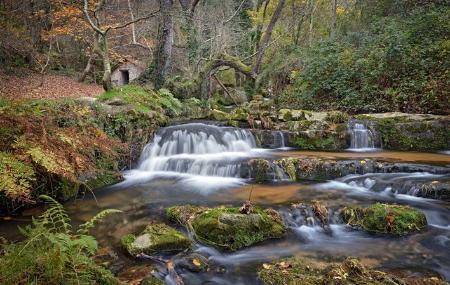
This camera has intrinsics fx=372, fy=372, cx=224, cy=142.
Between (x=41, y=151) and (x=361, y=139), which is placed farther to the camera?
(x=361, y=139)

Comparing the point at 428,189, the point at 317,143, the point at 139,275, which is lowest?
the point at 139,275

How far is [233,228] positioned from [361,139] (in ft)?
23.7

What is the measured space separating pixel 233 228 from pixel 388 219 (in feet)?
7.91

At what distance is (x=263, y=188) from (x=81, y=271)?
16.8ft

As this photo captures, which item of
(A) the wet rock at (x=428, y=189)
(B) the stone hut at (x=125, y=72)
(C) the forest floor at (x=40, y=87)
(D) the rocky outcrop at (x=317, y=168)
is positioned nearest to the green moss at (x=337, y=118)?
(D) the rocky outcrop at (x=317, y=168)

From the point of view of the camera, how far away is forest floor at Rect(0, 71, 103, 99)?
41.9 ft

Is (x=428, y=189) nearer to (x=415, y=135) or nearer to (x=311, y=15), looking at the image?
(x=415, y=135)

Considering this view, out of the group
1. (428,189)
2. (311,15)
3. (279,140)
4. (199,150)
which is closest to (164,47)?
(199,150)

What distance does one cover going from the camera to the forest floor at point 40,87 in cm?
1278

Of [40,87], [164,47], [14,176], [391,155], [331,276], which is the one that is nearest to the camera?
[331,276]

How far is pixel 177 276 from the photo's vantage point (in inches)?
174

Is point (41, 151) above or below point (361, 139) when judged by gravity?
above

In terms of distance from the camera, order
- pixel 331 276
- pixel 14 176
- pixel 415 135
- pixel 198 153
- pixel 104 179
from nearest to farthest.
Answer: pixel 331 276, pixel 14 176, pixel 104 179, pixel 198 153, pixel 415 135

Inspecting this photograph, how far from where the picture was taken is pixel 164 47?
13.9 metres
